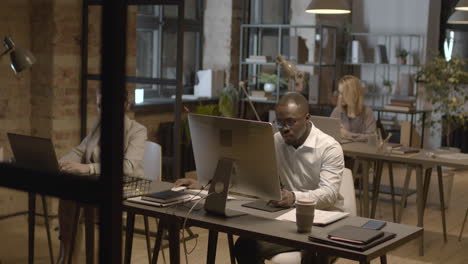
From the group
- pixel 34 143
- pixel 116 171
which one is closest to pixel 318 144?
pixel 34 143

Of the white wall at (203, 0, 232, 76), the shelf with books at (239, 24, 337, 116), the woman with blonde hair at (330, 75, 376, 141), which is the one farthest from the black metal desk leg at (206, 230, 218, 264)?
the white wall at (203, 0, 232, 76)

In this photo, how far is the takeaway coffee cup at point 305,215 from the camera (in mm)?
2895

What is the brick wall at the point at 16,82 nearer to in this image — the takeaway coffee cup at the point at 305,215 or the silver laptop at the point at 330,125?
the silver laptop at the point at 330,125

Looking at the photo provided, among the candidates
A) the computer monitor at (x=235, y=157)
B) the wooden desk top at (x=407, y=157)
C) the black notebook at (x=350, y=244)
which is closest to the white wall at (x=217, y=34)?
→ the wooden desk top at (x=407, y=157)

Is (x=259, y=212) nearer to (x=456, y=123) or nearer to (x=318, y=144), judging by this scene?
(x=318, y=144)

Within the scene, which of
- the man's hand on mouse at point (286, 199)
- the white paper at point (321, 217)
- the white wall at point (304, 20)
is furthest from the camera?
the white wall at point (304, 20)

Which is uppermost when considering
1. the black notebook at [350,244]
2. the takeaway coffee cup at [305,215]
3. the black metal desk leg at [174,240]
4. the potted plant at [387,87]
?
the potted plant at [387,87]

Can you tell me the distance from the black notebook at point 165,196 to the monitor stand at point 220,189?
0.26 metres

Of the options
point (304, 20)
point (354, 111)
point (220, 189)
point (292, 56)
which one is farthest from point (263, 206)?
point (304, 20)

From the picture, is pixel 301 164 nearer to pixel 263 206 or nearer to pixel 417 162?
pixel 263 206

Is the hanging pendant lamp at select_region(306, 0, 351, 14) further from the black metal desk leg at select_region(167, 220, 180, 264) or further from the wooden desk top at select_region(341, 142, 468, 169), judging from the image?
the black metal desk leg at select_region(167, 220, 180, 264)

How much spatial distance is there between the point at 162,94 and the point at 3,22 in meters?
2.81

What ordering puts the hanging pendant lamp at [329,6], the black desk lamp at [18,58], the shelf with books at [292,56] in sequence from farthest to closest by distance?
1. the shelf with books at [292,56]
2. the hanging pendant lamp at [329,6]
3. the black desk lamp at [18,58]

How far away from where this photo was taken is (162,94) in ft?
25.9
